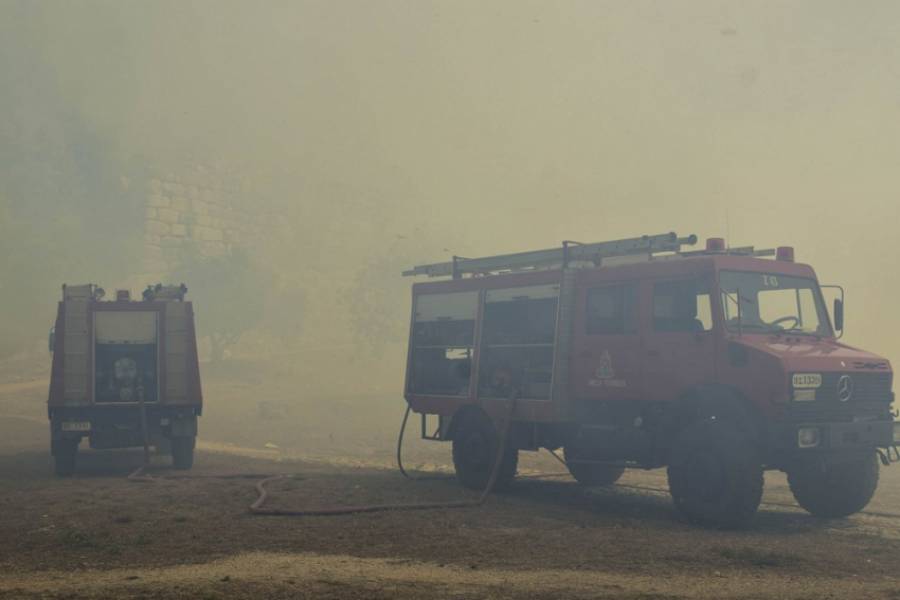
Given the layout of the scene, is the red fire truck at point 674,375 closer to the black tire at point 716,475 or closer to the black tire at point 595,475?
the black tire at point 716,475

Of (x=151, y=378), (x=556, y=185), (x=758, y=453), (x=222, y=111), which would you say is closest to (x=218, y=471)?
(x=151, y=378)

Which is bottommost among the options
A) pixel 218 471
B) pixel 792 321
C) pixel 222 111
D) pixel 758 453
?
pixel 218 471

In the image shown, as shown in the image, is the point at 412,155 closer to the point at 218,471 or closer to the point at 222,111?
the point at 222,111

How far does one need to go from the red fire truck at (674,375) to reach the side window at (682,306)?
0.06 ft

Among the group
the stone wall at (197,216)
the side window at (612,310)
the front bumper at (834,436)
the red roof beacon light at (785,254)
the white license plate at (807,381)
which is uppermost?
the stone wall at (197,216)

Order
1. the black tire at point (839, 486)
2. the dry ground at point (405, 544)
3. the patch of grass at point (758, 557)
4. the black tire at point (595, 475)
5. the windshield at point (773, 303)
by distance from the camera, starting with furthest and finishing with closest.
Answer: the black tire at point (595, 475)
the black tire at point (839, 486)
the windshield at point (773, 303)
the patch of grass at point (758, 557)
the dry ground at point (405, 544)

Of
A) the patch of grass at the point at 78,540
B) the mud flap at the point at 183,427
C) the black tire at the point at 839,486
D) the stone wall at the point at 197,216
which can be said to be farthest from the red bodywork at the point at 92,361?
the stone wall at the point at 197,216

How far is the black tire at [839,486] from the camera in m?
12.4

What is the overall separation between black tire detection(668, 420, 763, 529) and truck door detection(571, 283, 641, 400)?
4.05 ft

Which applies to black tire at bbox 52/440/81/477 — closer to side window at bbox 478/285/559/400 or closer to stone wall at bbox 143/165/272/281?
side window at bbox 478/285/559/400

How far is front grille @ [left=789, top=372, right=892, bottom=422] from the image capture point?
448 inches

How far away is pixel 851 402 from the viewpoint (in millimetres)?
11727

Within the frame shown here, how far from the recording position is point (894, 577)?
29.1 ft

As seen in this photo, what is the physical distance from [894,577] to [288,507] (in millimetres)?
7017
